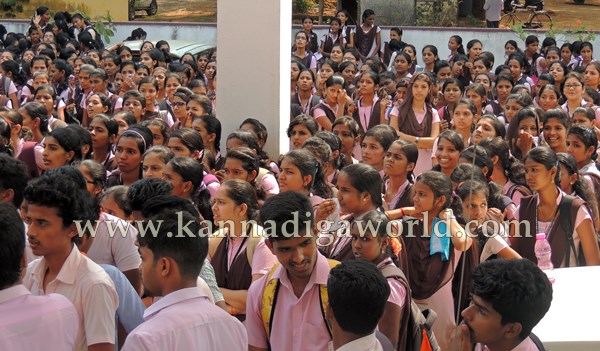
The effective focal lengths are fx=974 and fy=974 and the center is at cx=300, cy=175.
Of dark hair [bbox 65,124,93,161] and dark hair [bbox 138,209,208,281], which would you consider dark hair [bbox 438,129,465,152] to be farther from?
dark hair [bbox 138,209,208,281]

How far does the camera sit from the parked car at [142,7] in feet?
85.3

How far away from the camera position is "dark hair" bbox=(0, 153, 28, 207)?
15.8 feet

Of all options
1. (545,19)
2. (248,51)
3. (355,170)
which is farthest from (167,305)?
(545,19)

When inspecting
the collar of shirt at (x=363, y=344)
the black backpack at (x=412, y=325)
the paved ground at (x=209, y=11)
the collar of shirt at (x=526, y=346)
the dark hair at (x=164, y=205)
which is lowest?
the black backpack at (x=412, y=325)

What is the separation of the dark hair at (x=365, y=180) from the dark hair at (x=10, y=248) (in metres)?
2.39

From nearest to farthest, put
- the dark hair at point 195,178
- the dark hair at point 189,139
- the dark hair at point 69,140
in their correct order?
the dark hair at point 195,178 < the dark hair at point 69,140 < the dark hair at point 189,139

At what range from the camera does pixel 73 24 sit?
20203 millimetres

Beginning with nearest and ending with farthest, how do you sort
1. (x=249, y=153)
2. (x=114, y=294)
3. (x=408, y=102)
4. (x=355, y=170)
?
(x=114, y=294) < (x=355, y=170) < (x=249, y=153) < (x=408, y=102)

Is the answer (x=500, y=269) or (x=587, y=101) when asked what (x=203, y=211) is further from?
(x=587, y=101)

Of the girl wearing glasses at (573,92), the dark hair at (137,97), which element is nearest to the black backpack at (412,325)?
the dark hair at (137,97)

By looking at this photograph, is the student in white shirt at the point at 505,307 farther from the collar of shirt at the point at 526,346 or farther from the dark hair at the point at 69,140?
the dark hair at the point at 69,140

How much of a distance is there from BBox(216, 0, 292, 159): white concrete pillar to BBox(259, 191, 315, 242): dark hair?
176 inches

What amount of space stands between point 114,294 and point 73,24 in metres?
17.4

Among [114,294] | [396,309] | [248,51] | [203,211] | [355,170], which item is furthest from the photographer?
[248,51]
